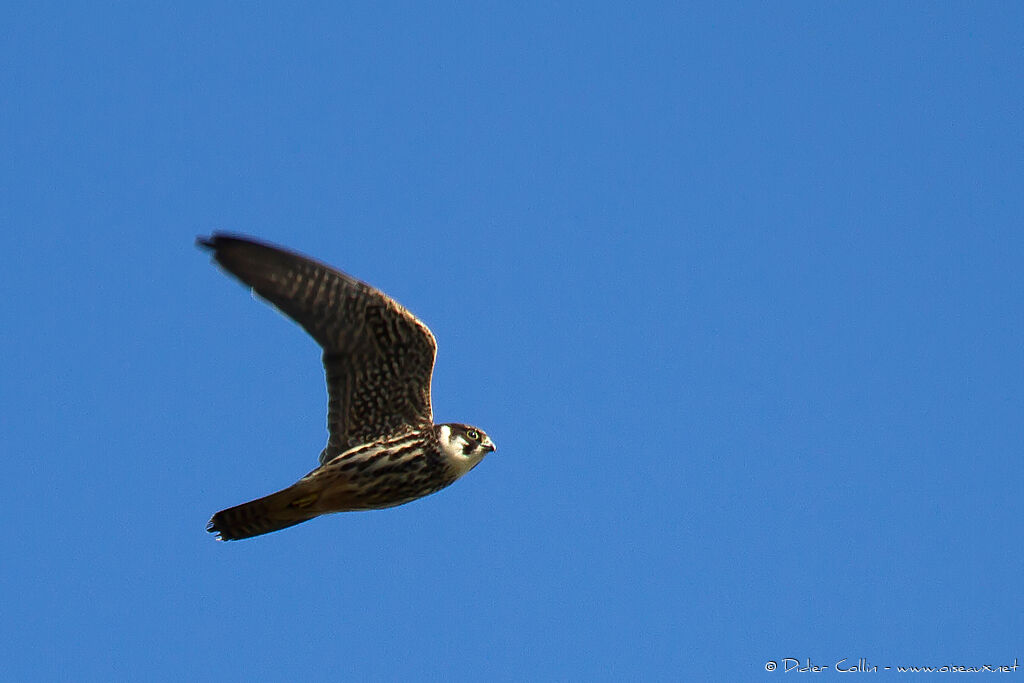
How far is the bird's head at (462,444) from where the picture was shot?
37.4 feet

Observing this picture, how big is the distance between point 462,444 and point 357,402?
1.03 meters

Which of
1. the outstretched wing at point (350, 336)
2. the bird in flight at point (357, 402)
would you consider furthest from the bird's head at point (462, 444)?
the outstretched wing at point (350, 336)

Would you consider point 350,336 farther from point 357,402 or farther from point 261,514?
point 261,514

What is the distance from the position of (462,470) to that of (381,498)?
75cm

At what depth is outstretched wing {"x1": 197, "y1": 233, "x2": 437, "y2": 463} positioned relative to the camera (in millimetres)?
11086

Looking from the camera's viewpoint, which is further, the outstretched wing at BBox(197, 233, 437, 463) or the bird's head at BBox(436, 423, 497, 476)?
the bird's head at BBox(436, 423, 497, 476)

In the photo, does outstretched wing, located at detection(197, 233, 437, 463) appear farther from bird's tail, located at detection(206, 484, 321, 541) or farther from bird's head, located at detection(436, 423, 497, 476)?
bird's tail, located at detection(206, 484, 321, 541)

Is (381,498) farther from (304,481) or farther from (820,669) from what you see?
(820,669)

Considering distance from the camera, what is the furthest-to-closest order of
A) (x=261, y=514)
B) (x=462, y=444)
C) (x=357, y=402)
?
(x=357, y=402)
(x=462, y=444)
(x=261, y=514)

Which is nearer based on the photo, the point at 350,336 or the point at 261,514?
the point at 261,514

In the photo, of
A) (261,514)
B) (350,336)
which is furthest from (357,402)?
(261,514)

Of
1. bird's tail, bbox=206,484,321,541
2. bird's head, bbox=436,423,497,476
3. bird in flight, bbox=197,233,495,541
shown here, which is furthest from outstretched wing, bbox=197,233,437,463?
bird's tail, bbox=206,484,321,541

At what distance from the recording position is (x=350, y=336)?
451 inches

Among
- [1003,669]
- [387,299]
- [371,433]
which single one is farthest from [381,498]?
[1003,669]
